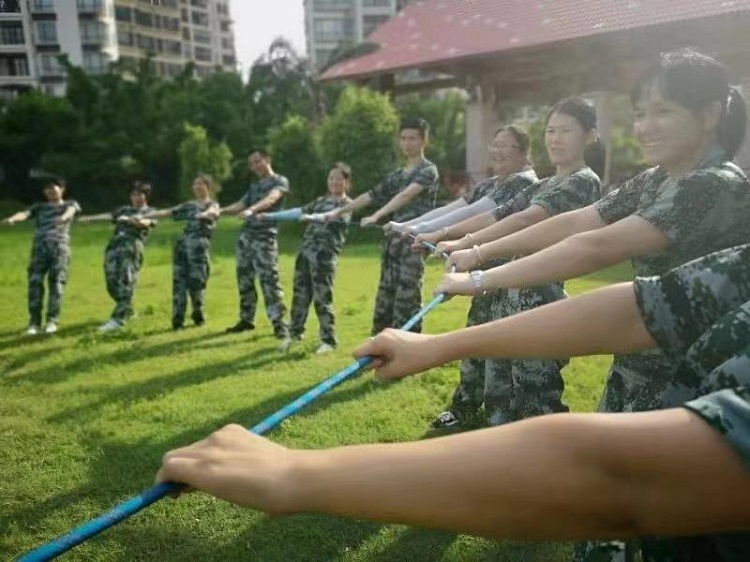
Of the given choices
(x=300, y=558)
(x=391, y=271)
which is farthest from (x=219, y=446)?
(x=391, y=271)

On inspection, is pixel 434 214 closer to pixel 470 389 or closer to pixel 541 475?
pixel 470 389

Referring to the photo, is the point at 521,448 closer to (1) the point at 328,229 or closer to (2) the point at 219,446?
(2) the point at 219,446

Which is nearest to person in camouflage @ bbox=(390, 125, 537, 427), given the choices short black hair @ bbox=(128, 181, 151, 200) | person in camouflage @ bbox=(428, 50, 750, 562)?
person in camouflage @ bbox=(428, 50, 750, 562)

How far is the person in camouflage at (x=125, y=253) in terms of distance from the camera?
775 centimetres

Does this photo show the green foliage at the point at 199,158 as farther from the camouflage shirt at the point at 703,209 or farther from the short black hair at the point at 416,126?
the camouflage shirt at the point at 703,209

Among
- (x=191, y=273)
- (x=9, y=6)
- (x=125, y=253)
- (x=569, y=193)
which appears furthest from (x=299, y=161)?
(x=569, y=193)

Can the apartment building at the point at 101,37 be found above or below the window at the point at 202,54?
below

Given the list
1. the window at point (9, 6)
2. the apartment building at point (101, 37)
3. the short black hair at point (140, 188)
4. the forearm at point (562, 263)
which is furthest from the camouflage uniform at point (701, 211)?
the short black hair at point (140, 188)

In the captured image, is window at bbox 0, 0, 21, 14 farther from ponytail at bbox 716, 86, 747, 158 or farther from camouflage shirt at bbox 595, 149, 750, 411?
ponytail at bbox 716, 86, 747, 158

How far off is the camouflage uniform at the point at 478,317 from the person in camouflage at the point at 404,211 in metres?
1.03

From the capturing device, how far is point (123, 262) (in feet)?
25.8

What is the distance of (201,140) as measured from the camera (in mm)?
26078

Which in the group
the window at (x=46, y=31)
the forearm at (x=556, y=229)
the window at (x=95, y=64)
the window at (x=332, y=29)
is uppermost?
the window at (x=332, y=29)

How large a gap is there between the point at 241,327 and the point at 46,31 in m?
3.77
